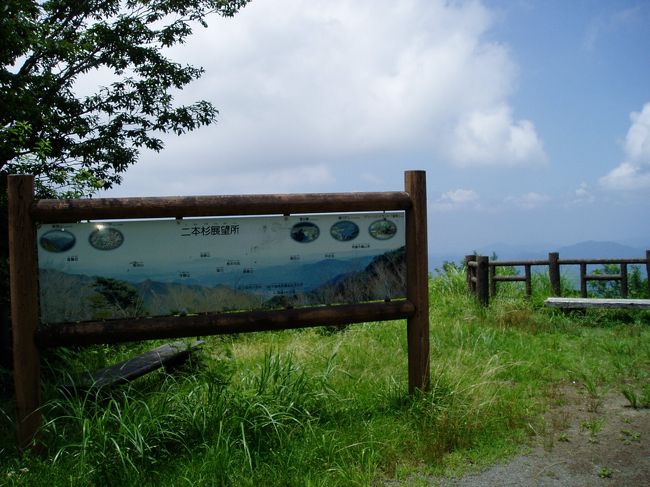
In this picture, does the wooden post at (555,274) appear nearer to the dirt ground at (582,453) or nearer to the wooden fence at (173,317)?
the dirt ground at (582,453)

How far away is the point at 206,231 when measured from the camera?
4.72 meters

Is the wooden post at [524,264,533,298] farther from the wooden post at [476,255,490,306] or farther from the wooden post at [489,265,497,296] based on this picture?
the wooden post at [476,255,490,306]

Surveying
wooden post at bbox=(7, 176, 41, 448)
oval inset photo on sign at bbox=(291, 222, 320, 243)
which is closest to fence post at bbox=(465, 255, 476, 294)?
oval inset photo on sign at bbox=(291, 222, 320, 243)

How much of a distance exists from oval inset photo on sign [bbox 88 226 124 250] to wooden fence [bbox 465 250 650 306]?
26.5 feet

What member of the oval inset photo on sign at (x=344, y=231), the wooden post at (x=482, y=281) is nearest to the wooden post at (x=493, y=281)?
the wooden post at (x=482, y=281)

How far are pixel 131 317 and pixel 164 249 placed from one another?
58 cm

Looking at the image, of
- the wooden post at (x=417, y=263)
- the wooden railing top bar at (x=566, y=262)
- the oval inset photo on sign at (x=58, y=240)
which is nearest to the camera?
the oval inset photo on sign at (x=58, y=240)

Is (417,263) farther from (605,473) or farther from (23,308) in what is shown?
(23,308)

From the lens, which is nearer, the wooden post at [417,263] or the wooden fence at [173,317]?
the wooden fence at [173,317]

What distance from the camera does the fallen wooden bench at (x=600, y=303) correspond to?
1009 cm

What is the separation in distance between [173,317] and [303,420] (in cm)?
126

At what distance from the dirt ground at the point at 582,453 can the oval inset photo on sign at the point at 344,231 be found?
2.01 meters

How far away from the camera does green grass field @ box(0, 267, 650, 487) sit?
379 cm

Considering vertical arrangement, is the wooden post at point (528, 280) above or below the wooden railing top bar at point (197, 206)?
below
